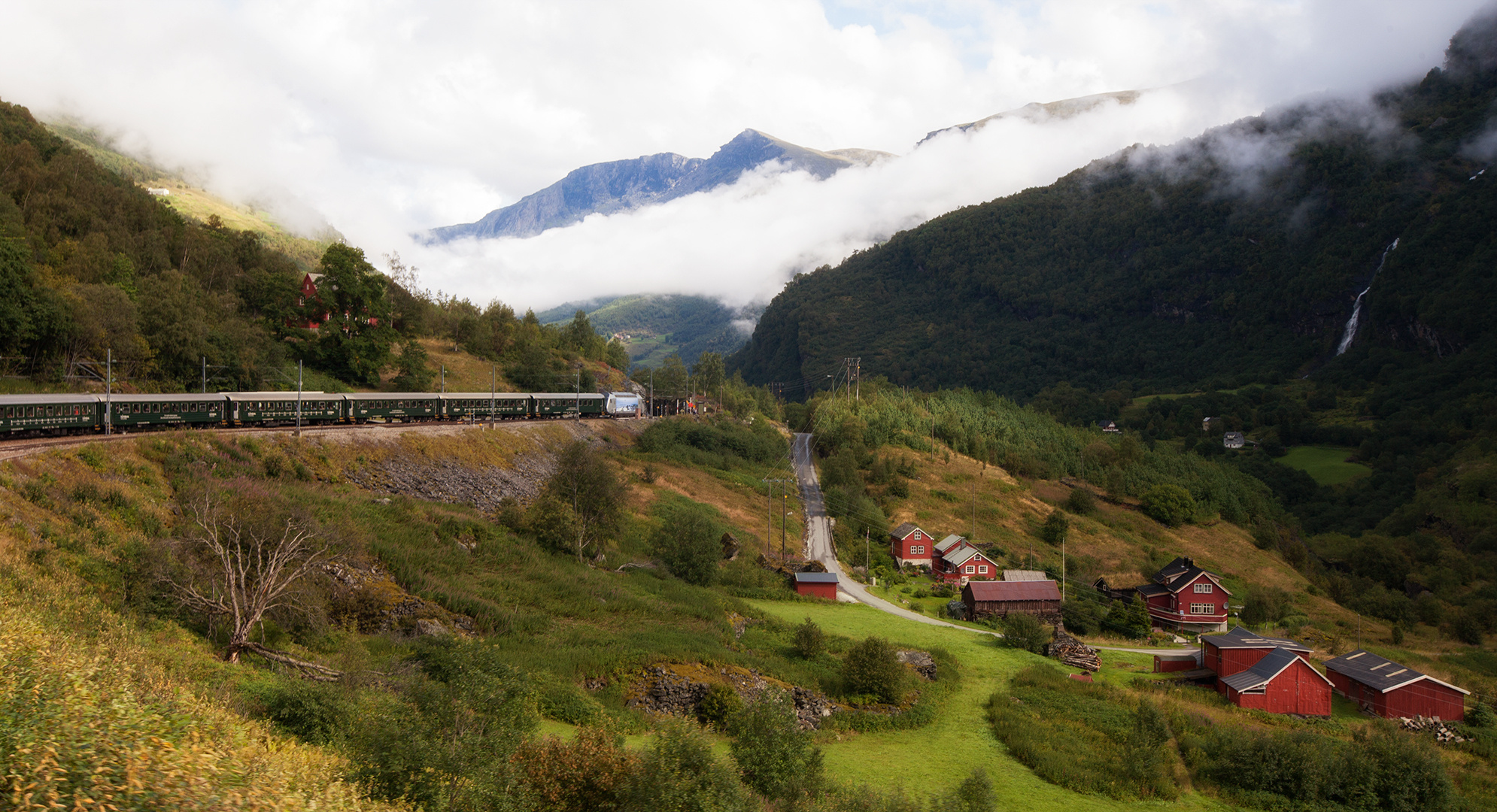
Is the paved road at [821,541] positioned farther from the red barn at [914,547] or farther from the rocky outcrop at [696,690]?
the rocky outcrop at [696,690]

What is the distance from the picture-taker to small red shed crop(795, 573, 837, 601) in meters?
51.0

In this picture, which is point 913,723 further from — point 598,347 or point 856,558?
point 598,347

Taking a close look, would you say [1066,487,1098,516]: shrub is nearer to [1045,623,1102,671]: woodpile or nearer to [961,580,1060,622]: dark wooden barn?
[961,580,1060,622]: dark wooden barn

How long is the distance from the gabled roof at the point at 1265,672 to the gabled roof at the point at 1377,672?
2596 millimetres

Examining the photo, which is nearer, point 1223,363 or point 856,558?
point 856,558

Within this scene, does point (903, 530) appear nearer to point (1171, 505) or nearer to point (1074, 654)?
point (1074, 654)

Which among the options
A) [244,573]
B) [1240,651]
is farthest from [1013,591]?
[244,573]

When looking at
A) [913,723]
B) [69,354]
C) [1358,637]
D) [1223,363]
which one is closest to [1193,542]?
[1358,637]

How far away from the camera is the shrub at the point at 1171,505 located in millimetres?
92000

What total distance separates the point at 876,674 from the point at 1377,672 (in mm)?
29269

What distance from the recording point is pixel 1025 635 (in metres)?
44.7

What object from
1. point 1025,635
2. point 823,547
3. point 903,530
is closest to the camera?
point 1025,635

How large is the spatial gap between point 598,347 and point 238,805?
365 ft

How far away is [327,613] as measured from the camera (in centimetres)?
2373
